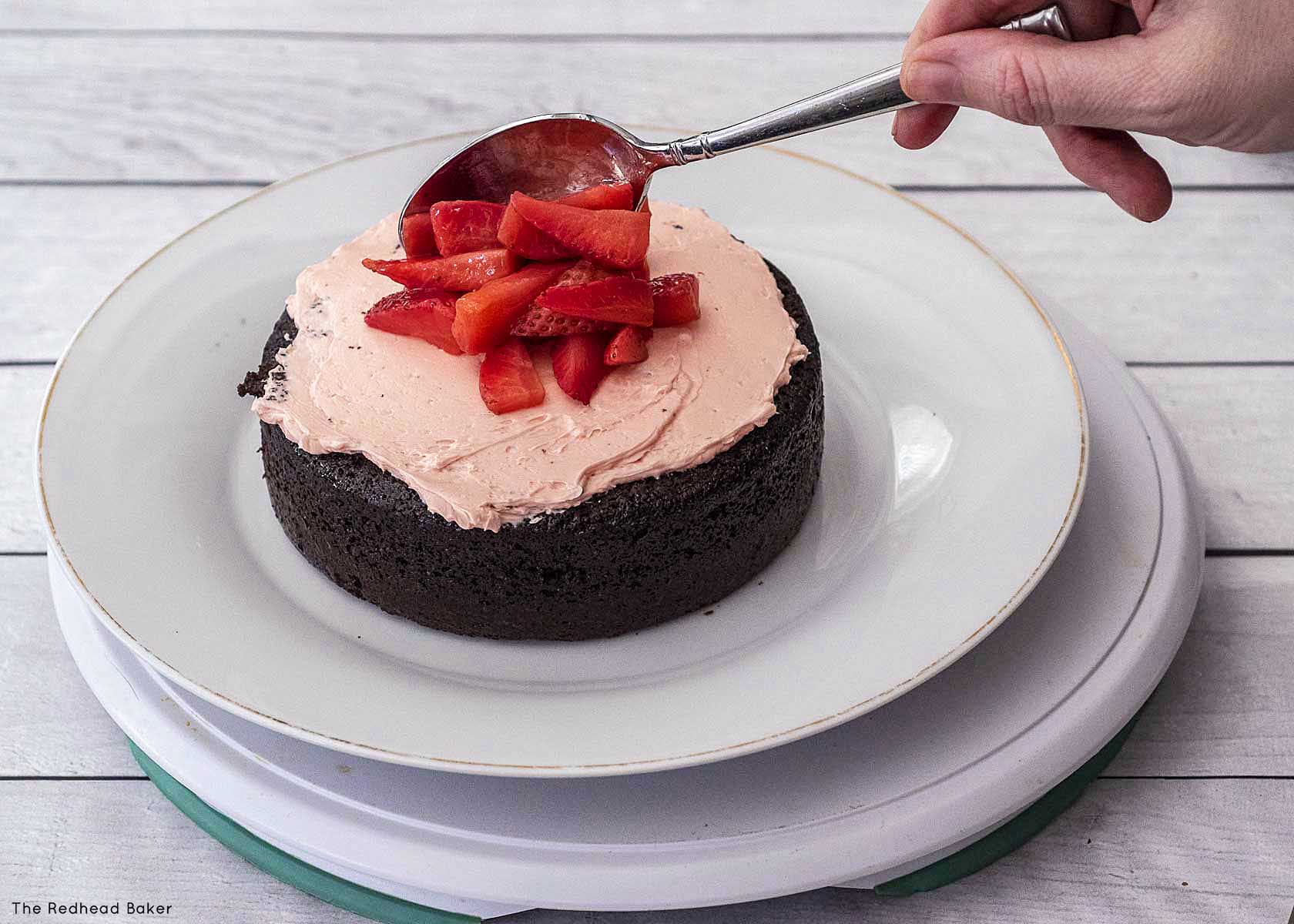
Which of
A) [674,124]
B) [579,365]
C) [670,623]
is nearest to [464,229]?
[579,365]

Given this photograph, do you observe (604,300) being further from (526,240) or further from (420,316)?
(420,316)

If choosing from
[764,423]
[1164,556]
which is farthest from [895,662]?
[1164,556]

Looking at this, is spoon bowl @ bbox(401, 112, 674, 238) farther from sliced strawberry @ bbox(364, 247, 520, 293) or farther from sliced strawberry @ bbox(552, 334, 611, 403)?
sliced strawberry @ bbox(552, 334, 611, 403)

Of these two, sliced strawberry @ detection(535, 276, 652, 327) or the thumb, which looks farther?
sliced strawberry @ detection(535, 276, 652, 327)

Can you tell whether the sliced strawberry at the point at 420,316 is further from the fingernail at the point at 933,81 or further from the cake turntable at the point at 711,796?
the fingernail at the point at 933,81

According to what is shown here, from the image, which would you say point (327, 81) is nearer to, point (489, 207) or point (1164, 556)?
point (489, 207)

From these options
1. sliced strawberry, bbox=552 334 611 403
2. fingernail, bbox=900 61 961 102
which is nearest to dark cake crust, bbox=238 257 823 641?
sliced strawberry, bbox=552 334 611 403
